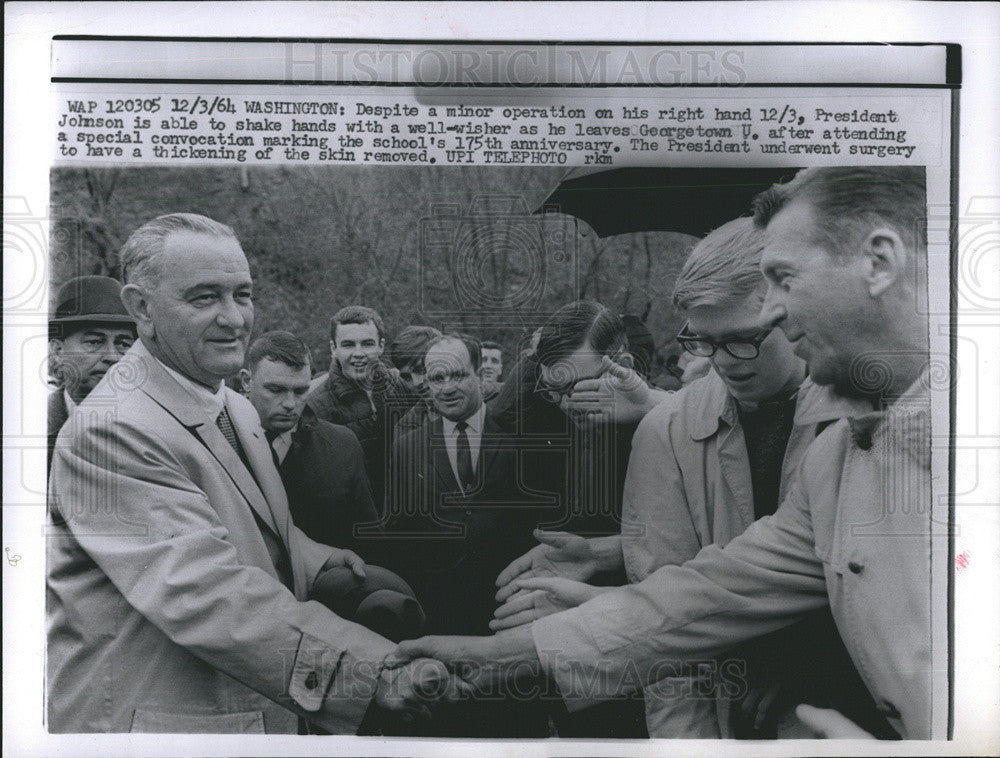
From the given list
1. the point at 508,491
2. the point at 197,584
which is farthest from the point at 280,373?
the point at 508,491

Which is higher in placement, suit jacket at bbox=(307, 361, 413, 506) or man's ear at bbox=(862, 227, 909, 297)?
man's ear at bbox=(862, 227, 909, 297)

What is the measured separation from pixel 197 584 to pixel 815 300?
94.2 inches

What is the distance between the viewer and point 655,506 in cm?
360

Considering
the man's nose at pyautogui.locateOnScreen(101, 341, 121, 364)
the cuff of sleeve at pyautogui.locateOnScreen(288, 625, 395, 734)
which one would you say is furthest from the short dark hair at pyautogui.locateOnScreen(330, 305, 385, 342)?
the cuff of sleeve at pyautogui.locateOnScreen(288, 625, 395, 734)

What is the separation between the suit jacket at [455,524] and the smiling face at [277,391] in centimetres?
45

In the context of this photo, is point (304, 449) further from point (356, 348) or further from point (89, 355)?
point (89, 355)

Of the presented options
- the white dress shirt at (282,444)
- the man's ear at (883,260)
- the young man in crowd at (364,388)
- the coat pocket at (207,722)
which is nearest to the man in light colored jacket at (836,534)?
the man's ear at (883,260)

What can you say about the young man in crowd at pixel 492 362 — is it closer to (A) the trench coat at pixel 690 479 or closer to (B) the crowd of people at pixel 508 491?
(B) the crowd of people at pixel 508 491

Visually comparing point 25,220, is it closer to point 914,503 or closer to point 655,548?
point 655,548

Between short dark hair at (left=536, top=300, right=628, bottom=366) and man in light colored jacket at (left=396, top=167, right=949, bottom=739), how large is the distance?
21.3 inches

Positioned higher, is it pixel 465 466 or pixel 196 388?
pixel 196 388

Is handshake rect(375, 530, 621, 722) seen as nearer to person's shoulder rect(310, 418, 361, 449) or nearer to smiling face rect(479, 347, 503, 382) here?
smiling face rect(479, 347, 503, 382)

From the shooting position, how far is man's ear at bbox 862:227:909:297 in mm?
3545

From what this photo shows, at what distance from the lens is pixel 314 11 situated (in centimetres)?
360
